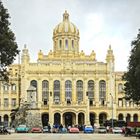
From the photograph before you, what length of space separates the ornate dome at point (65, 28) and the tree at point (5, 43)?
4392 inches

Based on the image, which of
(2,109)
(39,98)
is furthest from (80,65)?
(2,109)

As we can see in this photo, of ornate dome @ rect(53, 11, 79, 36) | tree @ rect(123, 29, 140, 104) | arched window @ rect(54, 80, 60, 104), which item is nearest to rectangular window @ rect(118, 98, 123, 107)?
arched window @ rect(54, 80, 60, 104)

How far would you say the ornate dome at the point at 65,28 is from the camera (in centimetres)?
15962

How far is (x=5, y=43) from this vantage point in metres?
45.0

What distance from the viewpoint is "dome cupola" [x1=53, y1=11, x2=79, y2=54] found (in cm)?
15825

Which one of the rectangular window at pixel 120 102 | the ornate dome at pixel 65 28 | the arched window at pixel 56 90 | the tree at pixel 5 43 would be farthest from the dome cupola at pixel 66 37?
the tree at pixel 5 43

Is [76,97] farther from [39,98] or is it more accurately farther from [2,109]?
[2,109]

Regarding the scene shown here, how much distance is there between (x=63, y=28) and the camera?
15988 centimetres

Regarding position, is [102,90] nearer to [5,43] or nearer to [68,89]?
[68,89]

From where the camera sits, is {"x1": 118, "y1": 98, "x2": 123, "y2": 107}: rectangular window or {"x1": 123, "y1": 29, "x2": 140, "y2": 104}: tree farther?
{"x1": 118, "y1": 98, "x2": 123, "y2": 107}: rectangular window

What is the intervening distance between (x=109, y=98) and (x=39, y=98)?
61.0 feet

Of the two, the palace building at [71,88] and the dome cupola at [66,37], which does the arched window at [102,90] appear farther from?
the dome cupola at [66,37]

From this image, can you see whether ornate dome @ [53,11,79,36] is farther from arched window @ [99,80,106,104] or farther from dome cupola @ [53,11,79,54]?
arched window @ [99,80,106,104]

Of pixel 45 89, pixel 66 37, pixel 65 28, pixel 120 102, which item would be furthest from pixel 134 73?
pixel 65 28
